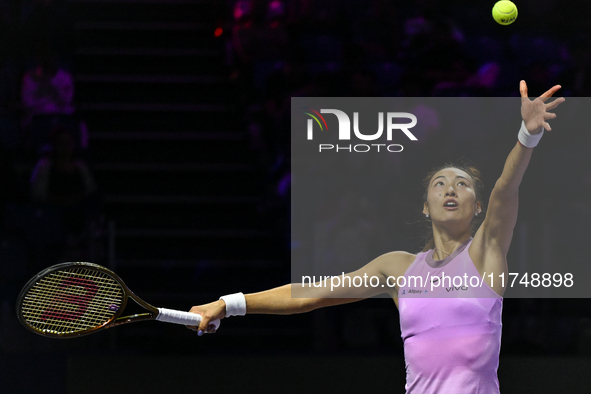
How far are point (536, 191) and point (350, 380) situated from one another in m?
1.29

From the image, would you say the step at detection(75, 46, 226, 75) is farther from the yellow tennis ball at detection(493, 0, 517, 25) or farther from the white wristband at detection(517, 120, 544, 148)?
the white wristband at detection(517, 120, 544, 148)

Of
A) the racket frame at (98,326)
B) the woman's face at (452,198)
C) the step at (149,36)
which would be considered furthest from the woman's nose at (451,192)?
the step at (149,36)

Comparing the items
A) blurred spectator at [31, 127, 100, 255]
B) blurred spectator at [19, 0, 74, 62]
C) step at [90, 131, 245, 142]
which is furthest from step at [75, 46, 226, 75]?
blurred spectator at [31, 127, 100, 255]

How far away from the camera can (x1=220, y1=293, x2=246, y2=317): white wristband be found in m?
2.60

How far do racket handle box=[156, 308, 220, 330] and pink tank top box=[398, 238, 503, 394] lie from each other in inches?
31.4

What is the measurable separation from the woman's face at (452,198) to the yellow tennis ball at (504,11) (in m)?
1.21

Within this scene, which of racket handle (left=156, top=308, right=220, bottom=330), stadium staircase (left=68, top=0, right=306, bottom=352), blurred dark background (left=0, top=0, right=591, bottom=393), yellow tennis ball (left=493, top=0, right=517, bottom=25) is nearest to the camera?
racket handle (left=156, top=308, right=220, bottom=330)

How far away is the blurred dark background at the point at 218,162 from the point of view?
3.44 m

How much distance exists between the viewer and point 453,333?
2.60 meters

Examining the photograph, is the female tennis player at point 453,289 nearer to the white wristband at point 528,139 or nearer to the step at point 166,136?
the white wristband at point 528,139

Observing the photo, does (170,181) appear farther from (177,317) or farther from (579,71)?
(579,71)

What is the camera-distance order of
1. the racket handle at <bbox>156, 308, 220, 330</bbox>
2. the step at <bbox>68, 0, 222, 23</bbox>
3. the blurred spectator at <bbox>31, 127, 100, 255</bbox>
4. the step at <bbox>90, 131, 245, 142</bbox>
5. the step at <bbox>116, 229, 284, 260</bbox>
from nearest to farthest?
the racket handle at <bbox>156, 308, 220, 330</bbox> < the blurred spectator at <bbox>31, 127, 100, 255</bbox> < the step at <bbox>116, 229, 284, 260</bbox> < the step at <bbox>90, 131, 245, 142</bbox> < the step at <bbox>68, 0, 222, 23</bbox>

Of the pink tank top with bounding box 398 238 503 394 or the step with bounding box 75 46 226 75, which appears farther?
the step with bounding box 75 46 226 75

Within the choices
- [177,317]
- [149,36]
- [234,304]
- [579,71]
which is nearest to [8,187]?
[149,36]
